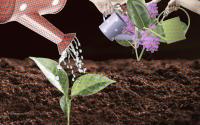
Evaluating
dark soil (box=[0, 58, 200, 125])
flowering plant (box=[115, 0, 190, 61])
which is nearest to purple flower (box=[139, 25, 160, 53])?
flowering plant (box=[115, 0, 190, 61])

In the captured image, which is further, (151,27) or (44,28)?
(151,27)

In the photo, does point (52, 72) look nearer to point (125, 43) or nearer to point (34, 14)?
point (34, 14)

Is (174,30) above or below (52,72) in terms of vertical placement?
above

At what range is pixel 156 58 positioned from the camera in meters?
1.55

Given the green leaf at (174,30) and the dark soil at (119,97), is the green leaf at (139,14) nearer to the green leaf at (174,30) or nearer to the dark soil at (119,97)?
the green leaf at (174,30)

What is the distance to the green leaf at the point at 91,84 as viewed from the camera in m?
1.16

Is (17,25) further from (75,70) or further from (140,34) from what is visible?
(140,34)

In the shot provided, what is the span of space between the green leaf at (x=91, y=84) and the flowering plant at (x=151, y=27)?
0.72ft

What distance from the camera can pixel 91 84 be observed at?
117 cm

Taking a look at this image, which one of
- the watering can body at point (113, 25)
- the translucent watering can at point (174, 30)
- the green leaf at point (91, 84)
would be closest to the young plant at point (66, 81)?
the green leaf at point (91, 84)

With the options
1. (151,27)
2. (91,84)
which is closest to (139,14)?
(151,27)

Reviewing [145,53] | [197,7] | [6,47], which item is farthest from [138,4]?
[6,47]

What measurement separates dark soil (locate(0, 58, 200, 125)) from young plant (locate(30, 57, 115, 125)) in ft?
0.17

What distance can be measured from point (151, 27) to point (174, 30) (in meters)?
0.08
